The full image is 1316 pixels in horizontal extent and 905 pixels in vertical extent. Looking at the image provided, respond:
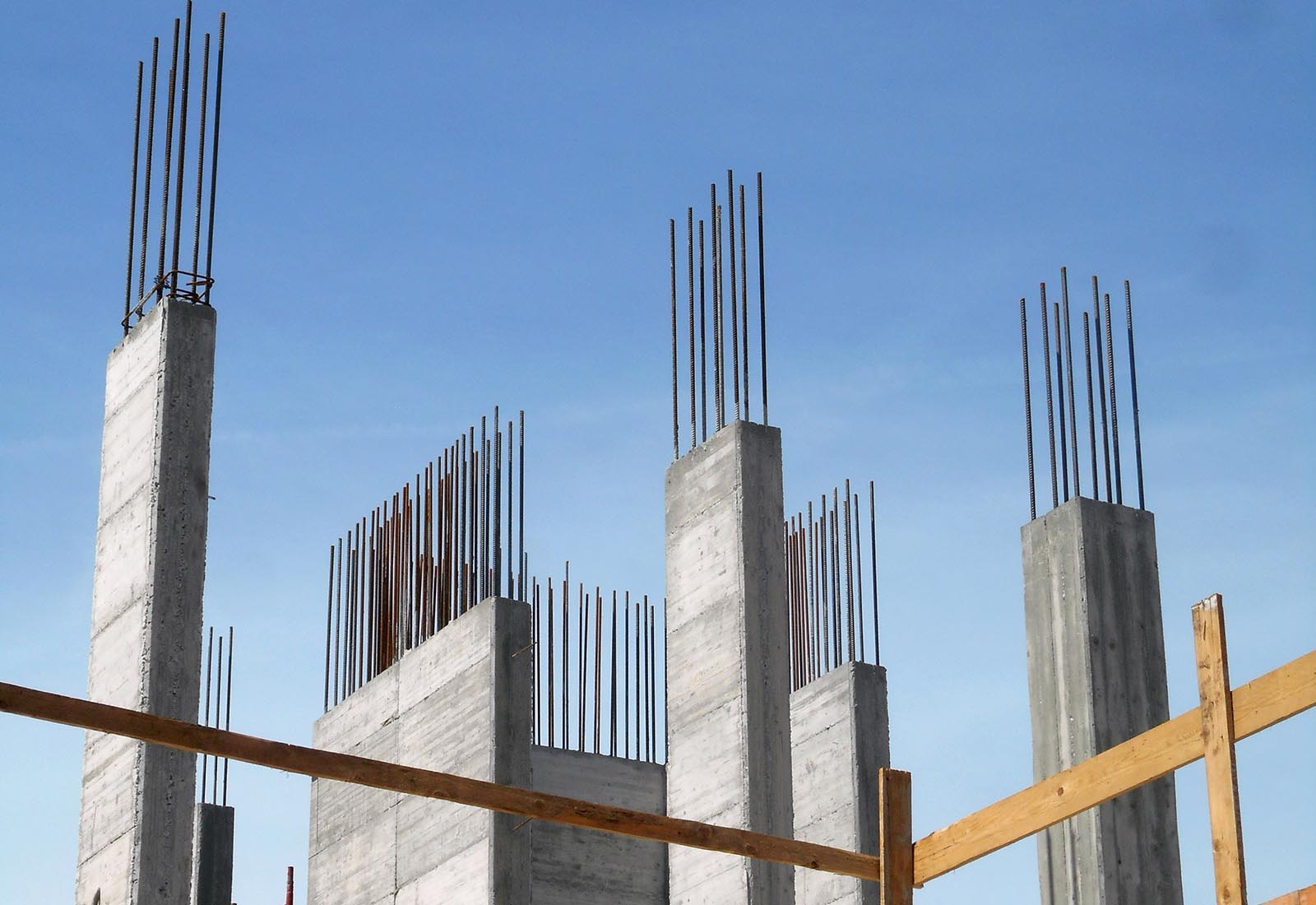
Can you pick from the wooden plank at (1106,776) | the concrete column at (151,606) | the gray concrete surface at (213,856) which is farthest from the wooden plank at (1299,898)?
the gray concrete surface at (213,856)

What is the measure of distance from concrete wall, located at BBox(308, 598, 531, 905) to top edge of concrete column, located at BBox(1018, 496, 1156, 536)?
360 centimetres

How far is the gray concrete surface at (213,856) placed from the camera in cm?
1953

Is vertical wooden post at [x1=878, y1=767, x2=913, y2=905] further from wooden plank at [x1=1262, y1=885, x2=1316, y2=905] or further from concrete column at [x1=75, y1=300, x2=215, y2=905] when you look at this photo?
concrete column at [x1=75, y1=300, x2=215, y2=905]

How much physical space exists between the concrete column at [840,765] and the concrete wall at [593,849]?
1334 millimetres

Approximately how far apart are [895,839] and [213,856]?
1513 cm

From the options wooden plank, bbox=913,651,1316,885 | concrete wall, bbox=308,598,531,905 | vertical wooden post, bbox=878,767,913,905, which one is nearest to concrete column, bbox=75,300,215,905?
concrete wall, bbox=308,598,531,905

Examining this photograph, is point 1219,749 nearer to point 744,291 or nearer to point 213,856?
point 744,291

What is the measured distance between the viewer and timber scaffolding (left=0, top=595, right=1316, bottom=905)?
496 cm

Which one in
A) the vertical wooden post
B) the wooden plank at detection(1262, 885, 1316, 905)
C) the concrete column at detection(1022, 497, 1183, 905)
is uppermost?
the concrete column at detection(1022, 497, 1183, 905)

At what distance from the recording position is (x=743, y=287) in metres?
11.8

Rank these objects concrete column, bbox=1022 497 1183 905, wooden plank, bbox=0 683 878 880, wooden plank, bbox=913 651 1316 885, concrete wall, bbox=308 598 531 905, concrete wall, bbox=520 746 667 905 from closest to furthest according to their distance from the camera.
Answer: wooden plank, bbox=913 651 1316 885
wooden plank, bbox=0 683 878 880
concrete column, bbox=1022 497 1183 905
concrete wall, bbox=308 598 531 905
concrete wall, bbox=520 746 667 905

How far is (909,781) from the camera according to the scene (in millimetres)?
6004

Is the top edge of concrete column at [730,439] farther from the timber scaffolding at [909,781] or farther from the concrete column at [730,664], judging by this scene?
the timber scaffolding at [909,781]

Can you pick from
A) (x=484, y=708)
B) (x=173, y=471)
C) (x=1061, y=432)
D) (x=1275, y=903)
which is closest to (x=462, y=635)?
(x=484, y=708)
